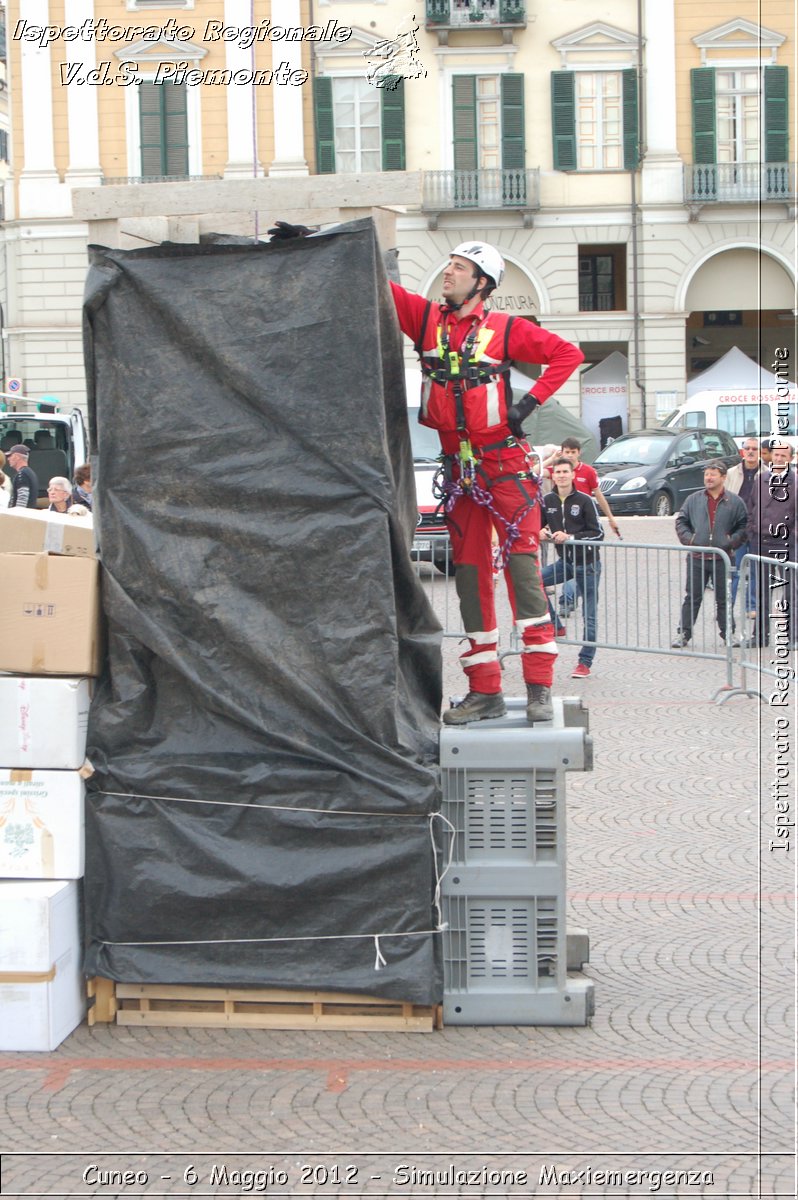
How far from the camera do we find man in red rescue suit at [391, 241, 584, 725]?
5.72 metres

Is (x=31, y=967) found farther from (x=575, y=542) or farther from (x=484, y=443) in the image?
(x=575, y=542)

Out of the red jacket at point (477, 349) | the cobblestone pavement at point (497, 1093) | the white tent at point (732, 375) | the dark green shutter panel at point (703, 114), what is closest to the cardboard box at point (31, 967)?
the cobblestone pavement at point (497, 1093)

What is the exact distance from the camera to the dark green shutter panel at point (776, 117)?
3731cm

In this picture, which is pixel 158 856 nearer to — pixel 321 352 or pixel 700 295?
pixel 321 352

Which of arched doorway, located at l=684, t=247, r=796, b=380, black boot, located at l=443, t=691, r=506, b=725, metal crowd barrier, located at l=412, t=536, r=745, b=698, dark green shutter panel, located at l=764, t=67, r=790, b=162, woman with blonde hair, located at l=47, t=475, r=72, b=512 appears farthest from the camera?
arched doorway, located at l=684, t=247, r=796, b=380

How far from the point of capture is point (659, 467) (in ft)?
88.8

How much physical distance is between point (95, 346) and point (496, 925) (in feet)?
8.10

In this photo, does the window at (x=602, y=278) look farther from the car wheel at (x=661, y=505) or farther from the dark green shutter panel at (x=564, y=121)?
the car wheel at (x=661, y=505)

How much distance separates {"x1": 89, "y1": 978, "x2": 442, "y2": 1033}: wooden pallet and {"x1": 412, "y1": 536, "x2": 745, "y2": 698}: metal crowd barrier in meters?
7.78

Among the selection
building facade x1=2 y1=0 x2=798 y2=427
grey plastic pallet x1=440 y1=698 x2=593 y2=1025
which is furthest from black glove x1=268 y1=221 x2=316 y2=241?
building facade x1=2 y1=0 x2=798 y2=427

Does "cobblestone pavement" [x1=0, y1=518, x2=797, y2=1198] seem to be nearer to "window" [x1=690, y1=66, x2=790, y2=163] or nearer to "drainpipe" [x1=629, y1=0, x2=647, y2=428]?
"drainpipe" [x1=629, y1=0, x2=647, y2=428]

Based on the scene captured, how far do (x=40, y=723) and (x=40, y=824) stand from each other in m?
0.35

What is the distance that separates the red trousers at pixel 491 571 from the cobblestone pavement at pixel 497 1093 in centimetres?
125

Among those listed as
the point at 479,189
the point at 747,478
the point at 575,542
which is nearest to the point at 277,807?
the point at 575,542
